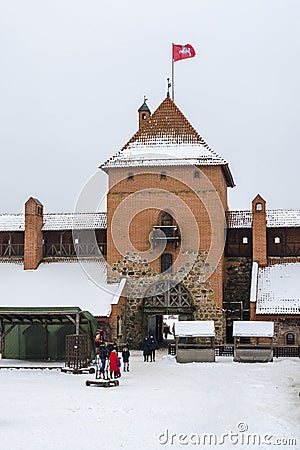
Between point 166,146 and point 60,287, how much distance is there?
8.54 metres

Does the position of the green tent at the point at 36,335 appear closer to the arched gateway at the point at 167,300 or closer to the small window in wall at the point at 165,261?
the arched gateway at the point at 167,300

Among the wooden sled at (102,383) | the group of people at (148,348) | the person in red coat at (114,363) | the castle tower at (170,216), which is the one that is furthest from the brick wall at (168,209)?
the wooden sled at (102,383)

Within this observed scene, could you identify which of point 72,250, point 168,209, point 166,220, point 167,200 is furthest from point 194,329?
point 72,250

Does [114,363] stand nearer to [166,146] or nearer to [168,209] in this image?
[168,209]

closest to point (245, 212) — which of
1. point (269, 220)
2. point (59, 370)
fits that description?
point (269, 220)

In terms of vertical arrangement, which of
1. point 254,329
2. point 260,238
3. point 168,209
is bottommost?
point 254,329

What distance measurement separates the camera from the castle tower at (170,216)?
35250 millimetres

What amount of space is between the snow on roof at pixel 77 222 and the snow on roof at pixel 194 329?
10494mm

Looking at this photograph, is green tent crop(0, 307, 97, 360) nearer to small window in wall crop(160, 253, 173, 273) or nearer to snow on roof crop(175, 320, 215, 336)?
snow on roof crop(175, 320, 215, 336)

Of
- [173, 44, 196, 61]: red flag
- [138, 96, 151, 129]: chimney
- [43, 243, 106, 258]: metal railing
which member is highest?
[173, 44, 196, 61]: red flag

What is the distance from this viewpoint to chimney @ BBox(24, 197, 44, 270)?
1505 inches

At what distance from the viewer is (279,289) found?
3428cm

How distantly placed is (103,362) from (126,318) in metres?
11.9

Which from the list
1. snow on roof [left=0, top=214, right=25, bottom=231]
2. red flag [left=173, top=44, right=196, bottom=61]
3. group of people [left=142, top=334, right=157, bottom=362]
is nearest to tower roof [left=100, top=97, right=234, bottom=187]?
red flag [left=173, top=44, right=196, bottom=61]
